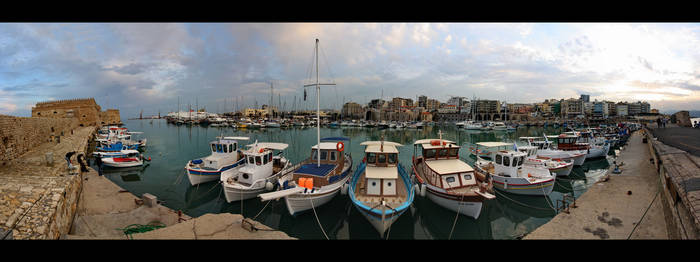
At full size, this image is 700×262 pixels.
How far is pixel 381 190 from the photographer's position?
9773mm

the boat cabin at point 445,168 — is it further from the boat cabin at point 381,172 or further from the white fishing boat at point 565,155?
the white fishing boat at point 565,155

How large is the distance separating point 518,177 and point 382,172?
773 centimetres

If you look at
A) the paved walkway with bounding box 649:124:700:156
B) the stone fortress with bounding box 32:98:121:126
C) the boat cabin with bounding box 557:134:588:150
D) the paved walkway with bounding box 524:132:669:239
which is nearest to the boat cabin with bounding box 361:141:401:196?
the paved walkway with bounding box 524:132:669:239

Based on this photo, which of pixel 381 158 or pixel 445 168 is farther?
pixel 381 158

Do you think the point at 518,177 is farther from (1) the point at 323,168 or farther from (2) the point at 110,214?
(2) the point at 110,214

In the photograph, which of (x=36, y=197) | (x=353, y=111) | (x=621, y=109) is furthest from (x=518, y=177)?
(x=621, y=109)

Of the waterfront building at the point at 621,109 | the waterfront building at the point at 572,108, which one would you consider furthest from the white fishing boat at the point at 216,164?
the waterfront building at the point at 621,109

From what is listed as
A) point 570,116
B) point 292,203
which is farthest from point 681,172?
point 570,116

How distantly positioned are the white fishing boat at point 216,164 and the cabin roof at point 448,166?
35.9 feet
